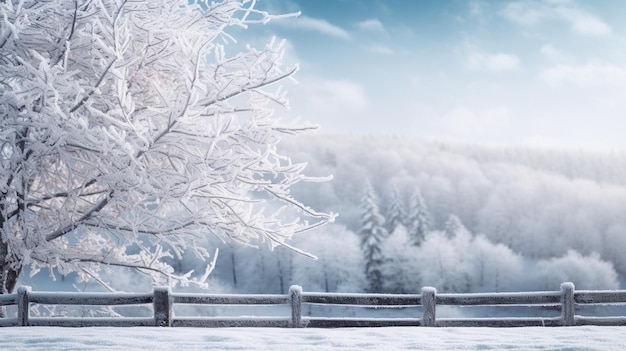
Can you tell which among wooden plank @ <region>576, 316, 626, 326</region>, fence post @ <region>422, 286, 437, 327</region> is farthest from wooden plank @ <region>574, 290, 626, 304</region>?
fence post @ <region>422, 286, 437, 327</region>

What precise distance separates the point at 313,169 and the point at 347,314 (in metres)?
84.6

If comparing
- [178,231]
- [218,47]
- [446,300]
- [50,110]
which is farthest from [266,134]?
[446,300]

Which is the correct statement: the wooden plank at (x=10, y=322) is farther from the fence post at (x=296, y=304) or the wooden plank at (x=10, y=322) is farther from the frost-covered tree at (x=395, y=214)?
the frost-covered tree at (x=395, y=214)

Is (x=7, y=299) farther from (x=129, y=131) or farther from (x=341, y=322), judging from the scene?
(x=341, y=322)

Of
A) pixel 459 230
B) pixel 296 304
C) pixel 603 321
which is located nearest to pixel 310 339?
pixel 296 304

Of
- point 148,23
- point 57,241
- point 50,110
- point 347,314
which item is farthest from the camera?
point 347,314

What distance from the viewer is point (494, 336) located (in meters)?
9.05

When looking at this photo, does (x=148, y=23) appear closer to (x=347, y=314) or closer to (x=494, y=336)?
(x=494, y=336)

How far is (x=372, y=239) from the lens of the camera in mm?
66062

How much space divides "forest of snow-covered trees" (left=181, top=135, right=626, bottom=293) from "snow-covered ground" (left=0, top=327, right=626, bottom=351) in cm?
5762

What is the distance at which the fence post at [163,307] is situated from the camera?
379 inches

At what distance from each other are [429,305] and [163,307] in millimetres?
4631

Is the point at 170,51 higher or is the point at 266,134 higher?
the point at 170,51

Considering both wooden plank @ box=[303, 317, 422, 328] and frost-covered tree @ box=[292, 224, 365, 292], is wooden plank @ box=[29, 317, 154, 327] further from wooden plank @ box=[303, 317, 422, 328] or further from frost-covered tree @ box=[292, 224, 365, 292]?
frost-covered tree @ box=[292, 224, 365, 292]
